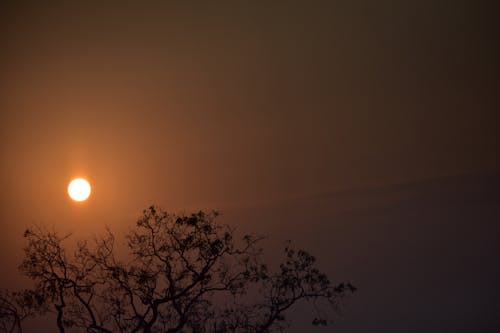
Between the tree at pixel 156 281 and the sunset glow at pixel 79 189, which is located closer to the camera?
the tree at pixel 156 281

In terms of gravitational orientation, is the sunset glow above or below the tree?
above

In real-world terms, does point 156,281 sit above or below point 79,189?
below

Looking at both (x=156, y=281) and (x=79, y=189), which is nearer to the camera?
(x=156, y=281)

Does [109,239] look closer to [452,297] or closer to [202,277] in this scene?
[202,277]

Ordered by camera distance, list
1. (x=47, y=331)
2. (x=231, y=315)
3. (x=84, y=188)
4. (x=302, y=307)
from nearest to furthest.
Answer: (x=231, y=315) < (x=47, y=331) < (x=302, y=307) < (x=84, y=188)

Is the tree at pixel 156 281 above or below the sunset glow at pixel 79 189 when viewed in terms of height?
below

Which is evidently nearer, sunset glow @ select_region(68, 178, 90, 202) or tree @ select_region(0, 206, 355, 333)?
tree @ select_region(0, 206, 355, 333)

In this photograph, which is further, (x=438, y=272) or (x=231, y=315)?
(x=438, y=272)

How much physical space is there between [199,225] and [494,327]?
23.8 metres

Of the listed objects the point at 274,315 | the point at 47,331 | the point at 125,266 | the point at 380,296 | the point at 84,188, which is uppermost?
the point at 84,188

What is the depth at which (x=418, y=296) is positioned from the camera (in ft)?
112

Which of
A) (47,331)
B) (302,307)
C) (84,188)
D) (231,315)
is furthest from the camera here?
(84,188)

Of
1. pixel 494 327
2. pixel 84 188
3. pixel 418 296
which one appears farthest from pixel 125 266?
pixel 494 327

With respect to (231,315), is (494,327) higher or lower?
higher
